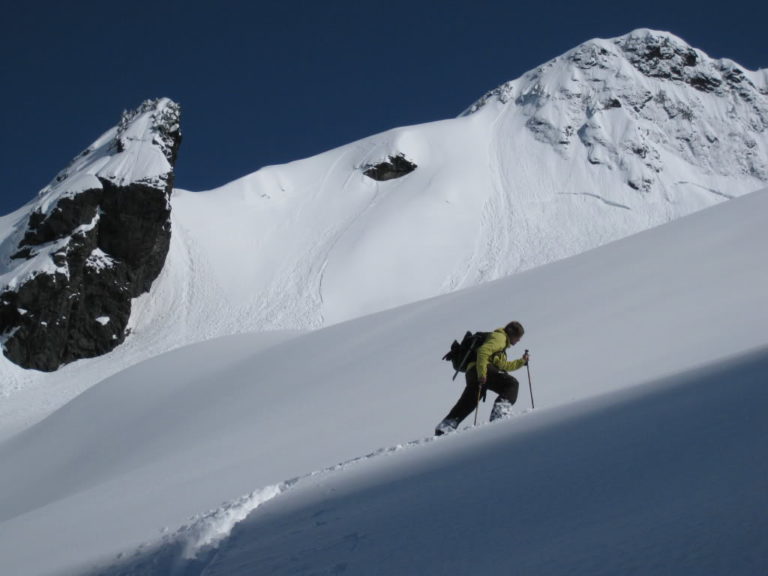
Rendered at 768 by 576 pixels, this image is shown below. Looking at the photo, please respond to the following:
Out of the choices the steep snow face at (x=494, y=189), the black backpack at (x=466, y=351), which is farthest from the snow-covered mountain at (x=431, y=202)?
the black backpack at (x=466, y=351)

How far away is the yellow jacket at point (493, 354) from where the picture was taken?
710 cm

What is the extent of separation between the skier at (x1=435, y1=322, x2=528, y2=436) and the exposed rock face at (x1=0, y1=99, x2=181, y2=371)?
3314cm

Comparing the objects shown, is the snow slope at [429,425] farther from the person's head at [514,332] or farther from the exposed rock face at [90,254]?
the exposed rock face at [90,254]

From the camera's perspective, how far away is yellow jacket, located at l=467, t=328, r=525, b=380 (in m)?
7.10

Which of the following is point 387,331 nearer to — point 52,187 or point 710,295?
point 710,295

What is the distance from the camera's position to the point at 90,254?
3884cm

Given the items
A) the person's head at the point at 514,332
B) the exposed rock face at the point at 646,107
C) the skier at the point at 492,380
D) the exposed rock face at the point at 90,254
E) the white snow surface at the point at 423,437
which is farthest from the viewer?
the exposed rock face at the point at 646,107

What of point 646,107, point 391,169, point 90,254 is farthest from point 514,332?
point 646,107

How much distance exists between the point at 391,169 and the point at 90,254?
22813mm

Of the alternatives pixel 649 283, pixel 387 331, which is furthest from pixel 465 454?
pixel 387 331

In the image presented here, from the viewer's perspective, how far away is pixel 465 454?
178 inches

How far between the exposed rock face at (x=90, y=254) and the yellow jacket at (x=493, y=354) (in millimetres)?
33205

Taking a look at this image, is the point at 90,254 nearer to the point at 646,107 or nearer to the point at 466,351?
the point at 466,351

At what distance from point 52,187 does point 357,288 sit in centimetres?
2349
